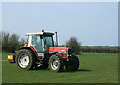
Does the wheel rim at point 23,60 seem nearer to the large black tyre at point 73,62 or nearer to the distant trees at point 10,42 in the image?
the large black tyre at point 73,62

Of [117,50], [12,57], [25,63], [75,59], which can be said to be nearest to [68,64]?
[75,59]

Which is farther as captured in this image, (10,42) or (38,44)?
(10,42)

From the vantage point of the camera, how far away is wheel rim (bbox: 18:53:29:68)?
13914 millimetres

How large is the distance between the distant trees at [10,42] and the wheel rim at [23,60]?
3410cm

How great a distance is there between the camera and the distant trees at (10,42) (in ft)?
163

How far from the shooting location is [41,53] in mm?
13695

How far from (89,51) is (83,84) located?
4585 cm

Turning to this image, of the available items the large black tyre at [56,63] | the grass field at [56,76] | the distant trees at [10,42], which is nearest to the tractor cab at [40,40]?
the large black tyre at [56,63]

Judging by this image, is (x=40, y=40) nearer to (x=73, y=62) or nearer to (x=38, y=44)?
(x=38, y=44)

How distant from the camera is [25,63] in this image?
14.0 metres

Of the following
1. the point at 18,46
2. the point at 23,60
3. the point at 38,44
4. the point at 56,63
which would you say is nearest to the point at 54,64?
the point at 56,63

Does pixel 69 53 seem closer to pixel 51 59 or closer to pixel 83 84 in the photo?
pixel 51 59

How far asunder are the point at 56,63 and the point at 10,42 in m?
41.2

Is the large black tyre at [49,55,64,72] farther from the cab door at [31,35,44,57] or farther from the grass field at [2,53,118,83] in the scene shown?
the cab door at [31,35,44,57]
